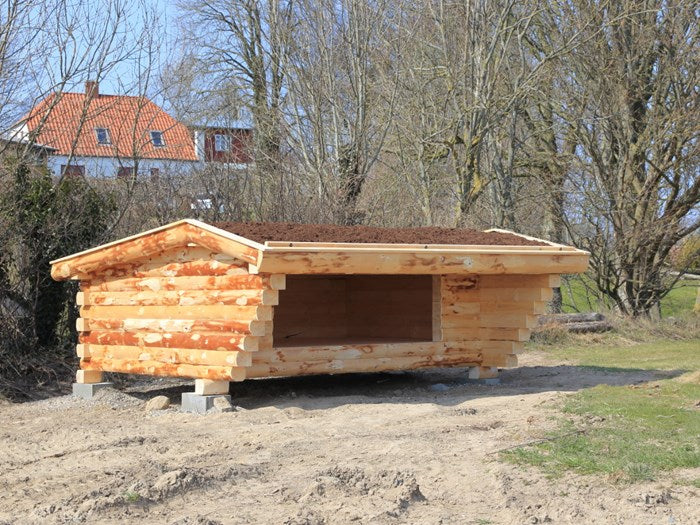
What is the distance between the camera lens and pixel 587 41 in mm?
16125

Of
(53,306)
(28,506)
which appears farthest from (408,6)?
(28,506)

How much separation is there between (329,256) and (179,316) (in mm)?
1569

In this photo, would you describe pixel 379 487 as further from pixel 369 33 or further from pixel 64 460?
pixel 369 33

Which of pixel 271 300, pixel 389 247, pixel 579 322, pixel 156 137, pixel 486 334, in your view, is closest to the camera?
pixel 271 300

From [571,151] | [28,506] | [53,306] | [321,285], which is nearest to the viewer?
[28,506]

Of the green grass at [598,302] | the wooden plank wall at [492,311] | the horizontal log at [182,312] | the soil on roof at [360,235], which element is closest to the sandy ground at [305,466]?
the wooden plank wall at [492,311]

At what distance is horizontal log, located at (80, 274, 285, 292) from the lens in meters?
7.82

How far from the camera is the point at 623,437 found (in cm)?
651

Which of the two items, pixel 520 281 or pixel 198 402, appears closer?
pixel 198 402

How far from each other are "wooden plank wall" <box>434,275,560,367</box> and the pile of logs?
5205 mm

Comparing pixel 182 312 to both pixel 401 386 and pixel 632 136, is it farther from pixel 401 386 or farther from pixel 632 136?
pixel 632 136

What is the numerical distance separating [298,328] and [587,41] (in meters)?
8.06

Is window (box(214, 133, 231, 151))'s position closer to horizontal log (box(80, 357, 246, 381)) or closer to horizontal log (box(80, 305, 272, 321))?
horizontal log (box(80, 305, 272, 321))

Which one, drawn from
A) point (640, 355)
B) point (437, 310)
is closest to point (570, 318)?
point (640, 355)
